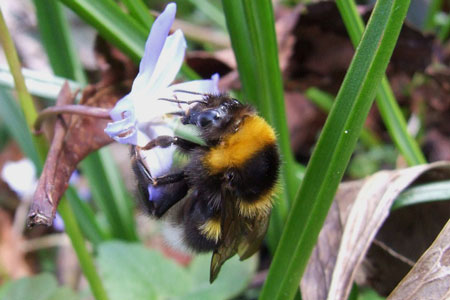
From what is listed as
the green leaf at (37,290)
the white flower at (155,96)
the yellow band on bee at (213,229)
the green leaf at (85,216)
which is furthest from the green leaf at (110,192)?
the yellow band on bee at (213,229)

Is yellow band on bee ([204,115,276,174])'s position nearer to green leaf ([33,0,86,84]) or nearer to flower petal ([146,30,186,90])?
flower petal ([146,30,186,90])

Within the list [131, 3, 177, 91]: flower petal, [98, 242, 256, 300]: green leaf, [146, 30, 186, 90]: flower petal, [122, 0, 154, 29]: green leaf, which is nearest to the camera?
[131, 3, 177, 91]: flower petal

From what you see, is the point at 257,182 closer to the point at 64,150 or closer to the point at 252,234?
the point at 252,234

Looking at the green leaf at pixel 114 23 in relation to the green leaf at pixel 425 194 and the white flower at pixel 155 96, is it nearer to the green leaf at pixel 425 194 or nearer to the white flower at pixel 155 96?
the white flower at pixel 155 96

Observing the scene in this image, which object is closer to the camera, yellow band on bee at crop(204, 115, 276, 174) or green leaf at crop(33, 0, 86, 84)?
yellow band on bee at crop(204, 115, 276, 174)

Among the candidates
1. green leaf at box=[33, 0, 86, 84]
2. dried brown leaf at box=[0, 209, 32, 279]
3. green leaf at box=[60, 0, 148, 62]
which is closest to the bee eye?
green leaf at box=[60, 0, 148, 62]

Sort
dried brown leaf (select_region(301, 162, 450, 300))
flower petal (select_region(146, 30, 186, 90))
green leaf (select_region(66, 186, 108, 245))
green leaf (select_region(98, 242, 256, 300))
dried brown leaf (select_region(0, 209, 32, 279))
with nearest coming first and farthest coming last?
1. flower petal (select_region(146, 30, 186, 90))
2. dried brown leaf (select_region(301, 162, 450, 300))
3. green leaf (select_region(98, 242, 256, 300))
4. green leaf (select_region(66, 186, 108, 245))
5. dried brown leaf (select_region(0, 209, 32, 279))

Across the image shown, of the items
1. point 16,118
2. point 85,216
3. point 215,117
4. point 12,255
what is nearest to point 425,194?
point 215,117

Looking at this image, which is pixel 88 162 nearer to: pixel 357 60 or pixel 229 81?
pixel 229 81
